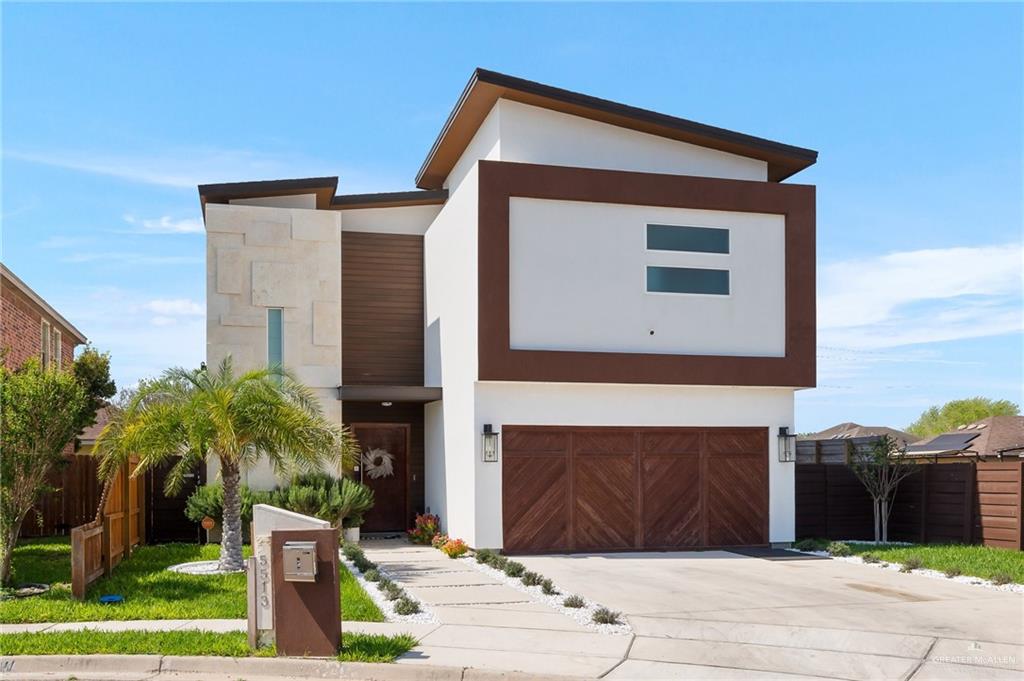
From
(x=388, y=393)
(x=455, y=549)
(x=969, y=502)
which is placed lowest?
(x=455, y=549)

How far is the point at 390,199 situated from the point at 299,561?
1375 cm

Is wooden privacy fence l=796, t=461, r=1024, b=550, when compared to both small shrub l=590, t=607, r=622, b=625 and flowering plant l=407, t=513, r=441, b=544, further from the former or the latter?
small shrub l=590, t=607, r=622, b=625

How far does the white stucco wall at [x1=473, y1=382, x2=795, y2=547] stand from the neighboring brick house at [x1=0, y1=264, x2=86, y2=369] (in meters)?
12.7

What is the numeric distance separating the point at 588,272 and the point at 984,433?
53.3 feet

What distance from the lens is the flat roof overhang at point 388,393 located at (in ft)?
66.7

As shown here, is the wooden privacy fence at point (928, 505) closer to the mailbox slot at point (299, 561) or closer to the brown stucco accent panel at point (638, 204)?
the brown stucco accent panel at point (638, 204)

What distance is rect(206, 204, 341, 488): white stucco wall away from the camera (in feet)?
66.6

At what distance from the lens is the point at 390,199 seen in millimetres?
22297

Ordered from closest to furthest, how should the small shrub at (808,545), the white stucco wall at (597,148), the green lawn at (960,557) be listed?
1. the green lawn at (960,557)
2. the small shrub at (808,545)
3. the white stucco wall at (597,148)

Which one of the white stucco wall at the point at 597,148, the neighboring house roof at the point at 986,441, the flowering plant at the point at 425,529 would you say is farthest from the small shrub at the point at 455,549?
the neighboring house roof at the point at 986,441

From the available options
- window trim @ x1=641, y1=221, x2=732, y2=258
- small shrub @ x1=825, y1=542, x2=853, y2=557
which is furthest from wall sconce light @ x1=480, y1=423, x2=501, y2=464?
small shrub @ x1=825, y1=542, x2=853, y2=557

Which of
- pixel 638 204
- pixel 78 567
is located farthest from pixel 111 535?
Result: pixel 638 204

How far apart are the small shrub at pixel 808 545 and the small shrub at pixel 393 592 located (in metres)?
8.73

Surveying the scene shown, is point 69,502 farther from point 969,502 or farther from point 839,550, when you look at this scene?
point 969,502
